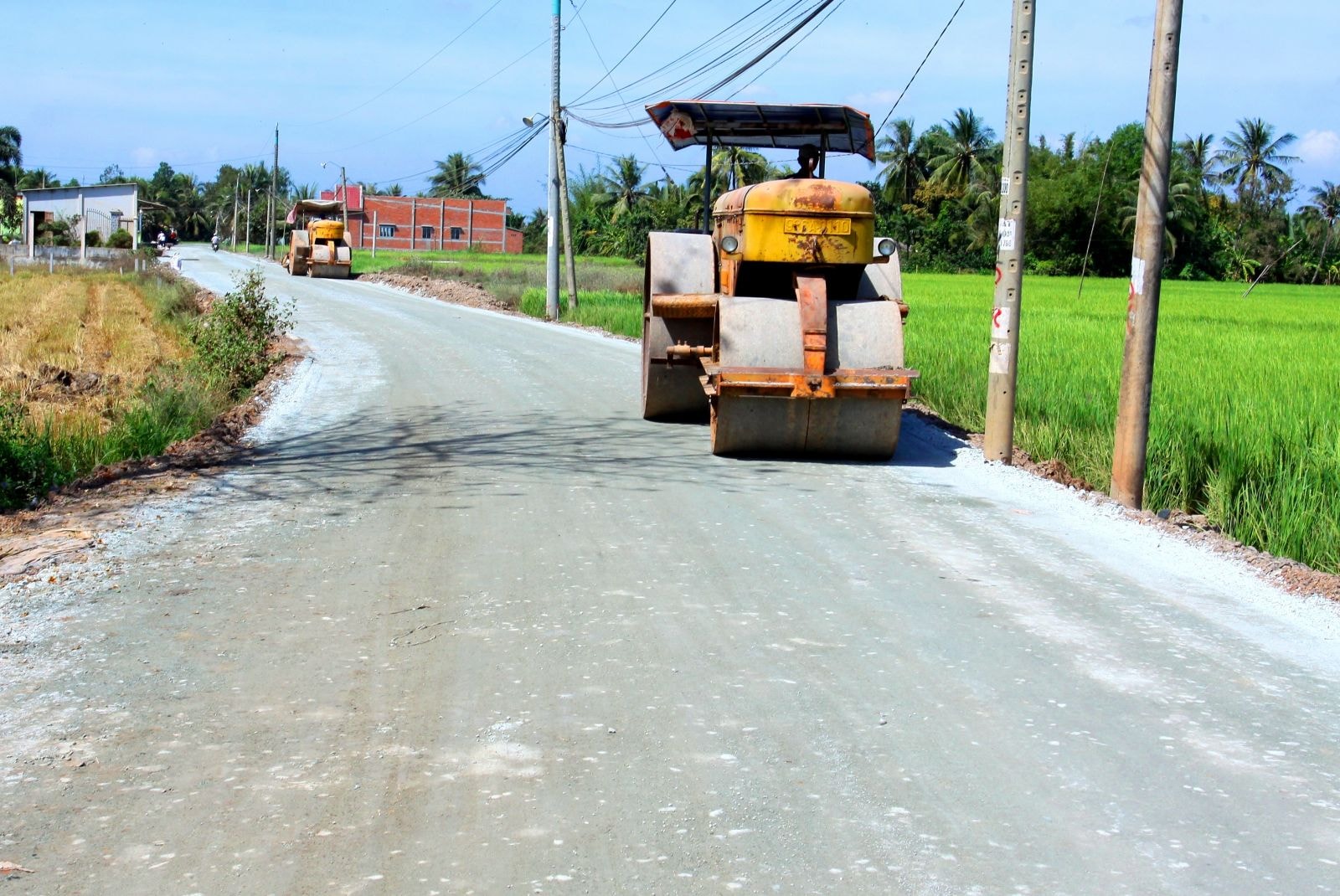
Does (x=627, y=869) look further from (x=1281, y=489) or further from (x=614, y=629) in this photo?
(x=1281, y=489)

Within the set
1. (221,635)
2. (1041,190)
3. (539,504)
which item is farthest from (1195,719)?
(1041,190)

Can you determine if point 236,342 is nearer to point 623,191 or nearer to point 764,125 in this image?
point 764,125

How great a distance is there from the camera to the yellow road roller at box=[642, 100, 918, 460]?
9.89m

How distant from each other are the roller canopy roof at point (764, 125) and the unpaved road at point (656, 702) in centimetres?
445

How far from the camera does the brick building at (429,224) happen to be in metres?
90.9

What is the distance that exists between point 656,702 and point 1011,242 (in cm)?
679

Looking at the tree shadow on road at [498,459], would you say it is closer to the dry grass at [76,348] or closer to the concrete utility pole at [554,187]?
the dry grass at [76,348]

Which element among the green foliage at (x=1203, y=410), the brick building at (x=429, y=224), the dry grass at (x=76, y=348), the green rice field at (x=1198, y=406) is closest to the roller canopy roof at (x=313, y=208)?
the dry grass at (x=76, y=348)

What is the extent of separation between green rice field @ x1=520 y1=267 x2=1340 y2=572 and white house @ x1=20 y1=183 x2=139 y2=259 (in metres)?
39.3

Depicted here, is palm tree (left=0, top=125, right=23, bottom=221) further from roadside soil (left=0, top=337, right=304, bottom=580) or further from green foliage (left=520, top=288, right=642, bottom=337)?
roadside soil (left=0, top=337, right=304, bottom=580)

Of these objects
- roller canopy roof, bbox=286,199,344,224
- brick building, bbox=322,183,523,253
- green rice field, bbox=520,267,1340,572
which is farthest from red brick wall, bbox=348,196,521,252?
green rice field, bbox=520,267,1340,572

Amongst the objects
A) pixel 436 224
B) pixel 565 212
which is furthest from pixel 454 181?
pixel 565 212

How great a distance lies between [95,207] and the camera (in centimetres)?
5872

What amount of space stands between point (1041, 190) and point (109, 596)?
66.6 meters
